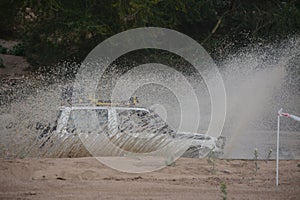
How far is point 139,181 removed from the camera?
27.1 feet

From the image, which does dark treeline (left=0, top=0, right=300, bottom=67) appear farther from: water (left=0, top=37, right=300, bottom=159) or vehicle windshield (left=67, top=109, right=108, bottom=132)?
vehicle windshield (left=67, top=109, right=108, bottom=132)

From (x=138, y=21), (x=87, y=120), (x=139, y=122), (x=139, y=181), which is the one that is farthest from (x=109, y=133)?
(x=138, y=21)

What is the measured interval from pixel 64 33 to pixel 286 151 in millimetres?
11261

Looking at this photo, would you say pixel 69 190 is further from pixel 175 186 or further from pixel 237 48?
pixel 237 48

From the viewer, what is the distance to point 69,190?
7672mm

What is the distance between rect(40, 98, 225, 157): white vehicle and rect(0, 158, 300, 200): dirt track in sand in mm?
886

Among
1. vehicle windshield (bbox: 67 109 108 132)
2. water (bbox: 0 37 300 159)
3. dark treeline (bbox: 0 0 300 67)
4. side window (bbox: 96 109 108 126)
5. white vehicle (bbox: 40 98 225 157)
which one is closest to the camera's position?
white vehicle (bbox: 40 98 225 157)

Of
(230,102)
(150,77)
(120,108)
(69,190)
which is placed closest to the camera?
(69,190)

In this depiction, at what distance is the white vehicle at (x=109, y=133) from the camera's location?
10555mm

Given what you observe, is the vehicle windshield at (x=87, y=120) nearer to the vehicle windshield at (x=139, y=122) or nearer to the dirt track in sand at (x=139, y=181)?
the vehicle windshield at (x=139, y=122)

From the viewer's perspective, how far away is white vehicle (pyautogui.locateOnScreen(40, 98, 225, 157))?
10.6 meters

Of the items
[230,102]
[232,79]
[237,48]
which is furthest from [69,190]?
[237,48]

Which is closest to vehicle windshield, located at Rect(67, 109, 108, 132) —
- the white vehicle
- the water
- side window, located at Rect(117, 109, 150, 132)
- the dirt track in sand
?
the white vehicle

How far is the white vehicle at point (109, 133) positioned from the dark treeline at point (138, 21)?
10.6 m
